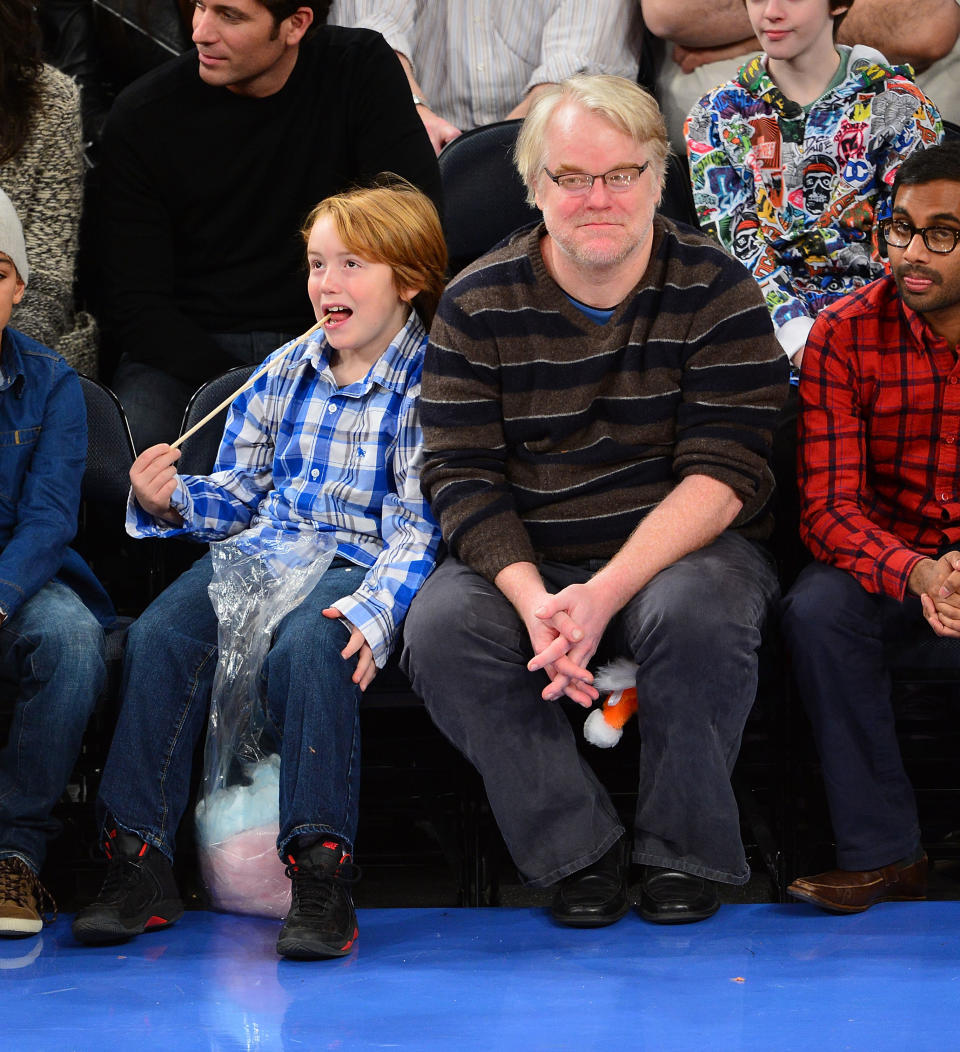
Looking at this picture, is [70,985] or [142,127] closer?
[70,985]

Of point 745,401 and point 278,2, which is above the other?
point 278,2

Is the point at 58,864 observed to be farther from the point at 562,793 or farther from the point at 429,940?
the point at 562,793

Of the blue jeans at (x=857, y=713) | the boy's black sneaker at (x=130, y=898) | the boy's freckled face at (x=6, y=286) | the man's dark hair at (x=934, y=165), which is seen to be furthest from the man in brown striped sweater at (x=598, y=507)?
the boy's freckled face at (x=6, y=286)

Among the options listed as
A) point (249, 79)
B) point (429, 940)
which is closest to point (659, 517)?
point (429, 940)

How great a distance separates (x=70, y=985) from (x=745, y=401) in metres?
1.31

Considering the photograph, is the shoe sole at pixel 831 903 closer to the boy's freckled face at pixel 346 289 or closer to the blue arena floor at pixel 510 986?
the blue arena floor at pixel 510 986

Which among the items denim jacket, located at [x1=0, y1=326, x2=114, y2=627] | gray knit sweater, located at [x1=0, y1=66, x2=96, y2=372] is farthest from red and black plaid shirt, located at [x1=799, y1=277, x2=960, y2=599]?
gray knit sweater, located at [x1=0, y1=66, x2=96, y2=372]

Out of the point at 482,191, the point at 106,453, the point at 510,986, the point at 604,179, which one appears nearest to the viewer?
the point at 510,986

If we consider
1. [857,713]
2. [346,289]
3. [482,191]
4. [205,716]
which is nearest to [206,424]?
[346,289]

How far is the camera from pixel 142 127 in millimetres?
3102

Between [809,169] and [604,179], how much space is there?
35.0 inches

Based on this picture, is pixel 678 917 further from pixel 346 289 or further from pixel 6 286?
pixel 6 286

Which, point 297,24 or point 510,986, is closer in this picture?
point 510,986

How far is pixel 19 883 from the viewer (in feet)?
7.12
